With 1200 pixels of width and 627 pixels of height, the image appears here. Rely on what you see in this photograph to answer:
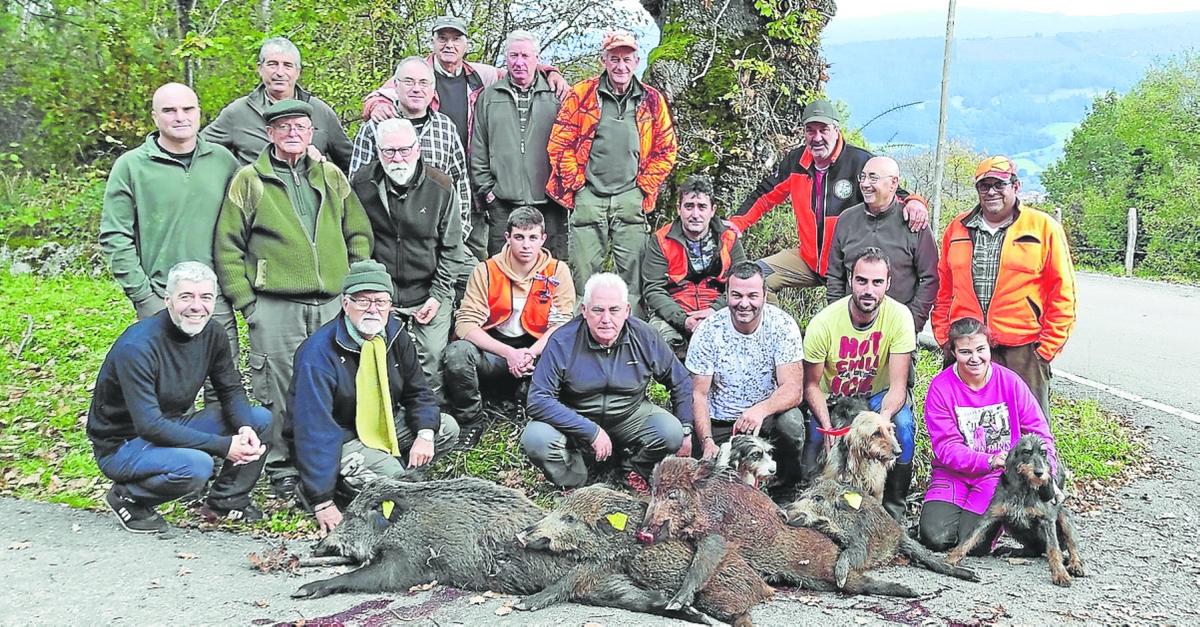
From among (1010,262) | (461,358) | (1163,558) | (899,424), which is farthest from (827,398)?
(461,358)

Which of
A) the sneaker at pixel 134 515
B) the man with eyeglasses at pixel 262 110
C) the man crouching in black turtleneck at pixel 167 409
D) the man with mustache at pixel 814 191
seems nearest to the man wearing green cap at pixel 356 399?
the man crouching in black turtleneck at pixel 167 409

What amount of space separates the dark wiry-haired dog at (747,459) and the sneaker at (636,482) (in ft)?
3.31

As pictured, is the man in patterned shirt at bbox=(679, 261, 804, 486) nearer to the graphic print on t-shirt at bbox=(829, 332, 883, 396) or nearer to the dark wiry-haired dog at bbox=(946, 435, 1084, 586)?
the graphic print on t-shirt at bbox=(829, 332, 883, 396)

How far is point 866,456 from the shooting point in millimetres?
5828

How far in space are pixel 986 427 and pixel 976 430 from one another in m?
0.07

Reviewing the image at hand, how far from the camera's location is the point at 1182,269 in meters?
24.5

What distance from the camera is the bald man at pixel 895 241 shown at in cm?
720

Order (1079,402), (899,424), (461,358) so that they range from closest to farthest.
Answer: (899,424), (461,358), (1079,402)

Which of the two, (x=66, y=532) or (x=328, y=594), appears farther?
(x=66, y=532)

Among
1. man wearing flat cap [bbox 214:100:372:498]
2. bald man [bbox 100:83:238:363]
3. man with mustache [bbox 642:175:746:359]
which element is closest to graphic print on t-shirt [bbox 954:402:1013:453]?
man with mustache [bbox 642:175:746:359]

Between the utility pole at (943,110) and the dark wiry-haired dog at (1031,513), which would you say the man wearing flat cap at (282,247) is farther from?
the utility pole at (943,110)

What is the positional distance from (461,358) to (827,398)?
8.91 feet

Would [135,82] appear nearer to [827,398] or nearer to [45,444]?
[45,444]

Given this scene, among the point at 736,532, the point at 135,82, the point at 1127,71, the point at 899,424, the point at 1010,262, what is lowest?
the point at 736,532
